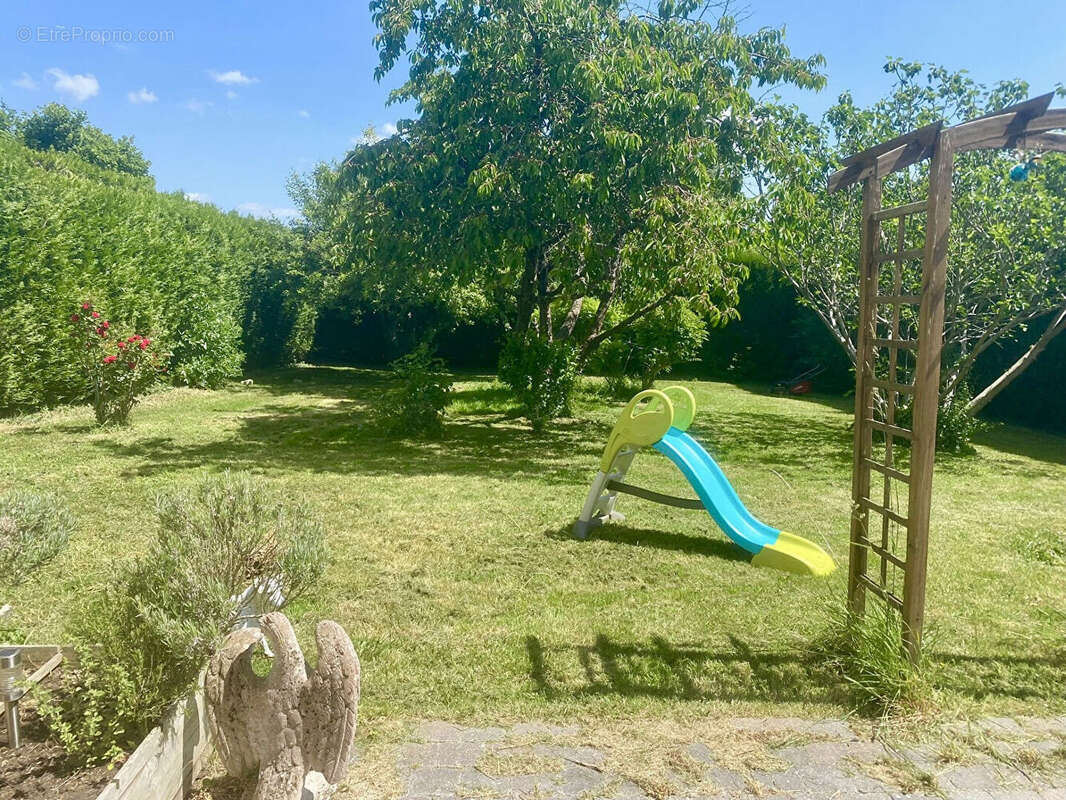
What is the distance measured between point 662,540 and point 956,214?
22.1 ft

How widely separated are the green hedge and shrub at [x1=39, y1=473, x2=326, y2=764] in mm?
7977

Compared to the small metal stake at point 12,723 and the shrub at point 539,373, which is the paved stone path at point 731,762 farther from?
the shrub at point 539,373

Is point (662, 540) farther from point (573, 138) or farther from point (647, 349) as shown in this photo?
point (647, 349)

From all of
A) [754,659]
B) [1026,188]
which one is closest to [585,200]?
[1026,188]

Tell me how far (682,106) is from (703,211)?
3.80ft

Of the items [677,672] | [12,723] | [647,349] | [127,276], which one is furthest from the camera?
[647,349]

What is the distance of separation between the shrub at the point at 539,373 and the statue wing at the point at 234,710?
7.89 metres

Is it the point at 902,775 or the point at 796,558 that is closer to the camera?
the point at 902,775

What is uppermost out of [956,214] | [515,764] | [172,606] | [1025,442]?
[956,214]

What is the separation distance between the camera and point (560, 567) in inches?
199

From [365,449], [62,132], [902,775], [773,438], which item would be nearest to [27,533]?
[902,775]

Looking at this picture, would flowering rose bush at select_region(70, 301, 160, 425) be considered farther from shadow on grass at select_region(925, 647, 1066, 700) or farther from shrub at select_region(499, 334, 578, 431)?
shadow on grass at select_region(925, 647, 1066, 700)

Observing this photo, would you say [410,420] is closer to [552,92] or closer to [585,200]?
[585,200]

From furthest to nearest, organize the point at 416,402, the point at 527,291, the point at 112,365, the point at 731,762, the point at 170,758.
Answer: the point at 527,291 → the point at 416,402 → the point at 112,365 → the point at 731,762 → the point at 170,758
